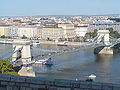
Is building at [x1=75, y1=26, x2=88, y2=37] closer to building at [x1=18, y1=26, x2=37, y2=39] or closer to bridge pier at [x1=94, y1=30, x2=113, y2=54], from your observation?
building at [x1=18, y1=26, x2=37, y2=39]

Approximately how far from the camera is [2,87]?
2.47 m

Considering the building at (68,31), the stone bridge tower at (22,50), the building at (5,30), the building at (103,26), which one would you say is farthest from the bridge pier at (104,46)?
the building at (5,30)

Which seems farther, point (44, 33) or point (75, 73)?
point (44, 33)

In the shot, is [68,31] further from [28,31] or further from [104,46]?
[104,46]

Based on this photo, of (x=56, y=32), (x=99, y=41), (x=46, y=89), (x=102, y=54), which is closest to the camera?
(x=46, y=89)

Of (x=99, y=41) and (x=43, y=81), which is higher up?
(x=43, y=81)

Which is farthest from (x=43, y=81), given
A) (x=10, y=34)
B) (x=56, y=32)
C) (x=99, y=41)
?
(x=10, y=34)

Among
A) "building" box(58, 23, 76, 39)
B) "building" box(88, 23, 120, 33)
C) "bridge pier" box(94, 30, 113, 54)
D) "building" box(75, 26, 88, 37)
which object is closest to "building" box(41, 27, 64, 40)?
"building" box(58, 23, 76, 39)

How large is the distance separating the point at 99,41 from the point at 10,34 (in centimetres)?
1034

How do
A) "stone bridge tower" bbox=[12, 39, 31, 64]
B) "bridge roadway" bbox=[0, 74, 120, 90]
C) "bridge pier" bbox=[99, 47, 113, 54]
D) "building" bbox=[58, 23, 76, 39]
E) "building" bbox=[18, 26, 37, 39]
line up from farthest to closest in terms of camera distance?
1. "building" bbox=[18, 26, 37, 39]
2. "building" bbox=[58, 23, 76, 39]
3. "bridge pier" bbox=[99, 47, 113, 54]
4. "stone bridge tower" bbox=[12, 39, 31, 64]
5. "bridge roadway" bbox=[0, 74, 120, 90]

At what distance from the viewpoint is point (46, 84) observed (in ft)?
7.70

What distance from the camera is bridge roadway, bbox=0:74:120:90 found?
2.22 metres

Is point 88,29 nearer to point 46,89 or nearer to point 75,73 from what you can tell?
point 75,73

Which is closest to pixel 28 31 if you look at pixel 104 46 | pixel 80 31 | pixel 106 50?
pixel 80 31
